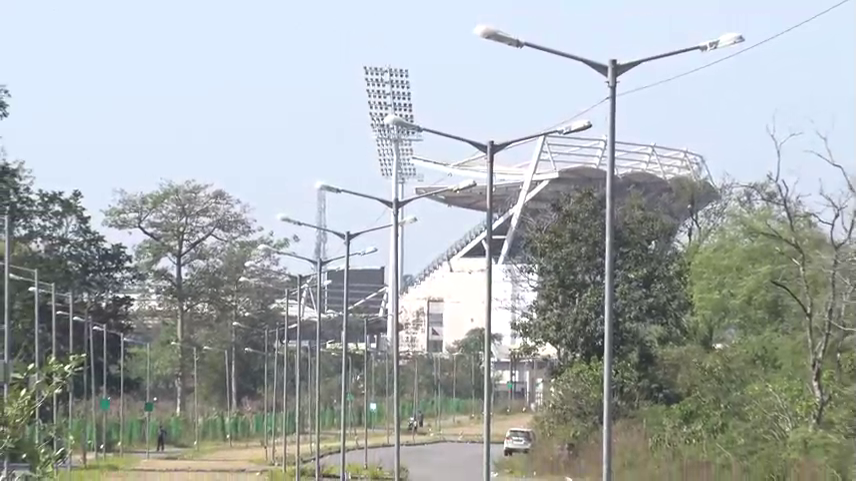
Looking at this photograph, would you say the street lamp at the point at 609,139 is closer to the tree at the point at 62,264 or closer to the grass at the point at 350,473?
the grass at the point at 350,473

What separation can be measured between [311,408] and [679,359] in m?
25.5

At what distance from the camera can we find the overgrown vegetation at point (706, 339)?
34.3m

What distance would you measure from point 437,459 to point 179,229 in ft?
89.1

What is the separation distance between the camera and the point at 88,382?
65.7 meters

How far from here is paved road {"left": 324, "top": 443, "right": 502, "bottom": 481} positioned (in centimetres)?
4800

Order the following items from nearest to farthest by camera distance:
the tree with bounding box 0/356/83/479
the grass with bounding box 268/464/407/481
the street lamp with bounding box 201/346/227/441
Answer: the tree with bounding box 0/356/83/479 < the grass with bounding box 268/464/407/481 < the street lamp with bounding box 201/346/227/441

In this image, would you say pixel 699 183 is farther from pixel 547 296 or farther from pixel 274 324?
pixel 274 324

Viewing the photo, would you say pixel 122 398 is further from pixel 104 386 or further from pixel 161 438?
pixel 161 438

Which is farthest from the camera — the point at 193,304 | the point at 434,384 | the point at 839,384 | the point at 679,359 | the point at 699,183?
the point at 434,384

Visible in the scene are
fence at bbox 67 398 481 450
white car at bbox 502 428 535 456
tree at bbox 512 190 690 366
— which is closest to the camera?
tree at bbox 512 190 690 366

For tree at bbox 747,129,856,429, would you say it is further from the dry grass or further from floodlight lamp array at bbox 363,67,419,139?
floodlight lamp array at bbox 363,67,419,139

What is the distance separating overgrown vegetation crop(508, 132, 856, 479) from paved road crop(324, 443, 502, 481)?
229 cm

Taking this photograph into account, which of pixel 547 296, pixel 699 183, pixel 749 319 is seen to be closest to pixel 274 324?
pixel 699 183

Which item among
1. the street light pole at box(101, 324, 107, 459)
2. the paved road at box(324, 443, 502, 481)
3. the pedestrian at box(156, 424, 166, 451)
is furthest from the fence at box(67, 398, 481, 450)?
the paved road at box(324, 443, 502, 481)
